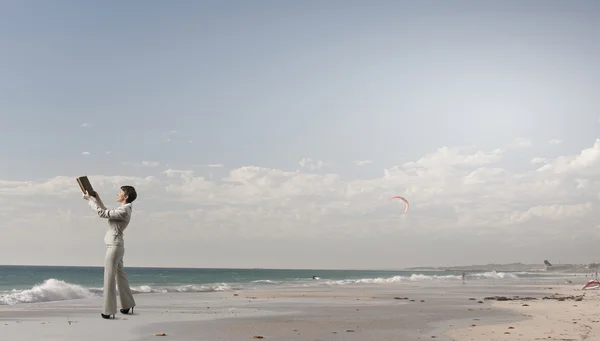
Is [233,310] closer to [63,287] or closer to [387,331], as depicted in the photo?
[387,331]

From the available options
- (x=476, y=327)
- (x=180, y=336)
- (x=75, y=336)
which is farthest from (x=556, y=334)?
(x=75, y=336)

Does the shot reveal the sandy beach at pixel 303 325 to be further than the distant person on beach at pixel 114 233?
No

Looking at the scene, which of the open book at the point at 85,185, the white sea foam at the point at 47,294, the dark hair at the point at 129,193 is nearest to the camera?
the open book at the point at 85,185

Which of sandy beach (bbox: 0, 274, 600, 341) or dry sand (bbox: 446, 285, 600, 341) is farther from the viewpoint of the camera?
dry sand (bbox: 446, 285, 600, 341)

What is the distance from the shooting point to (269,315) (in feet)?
49.9

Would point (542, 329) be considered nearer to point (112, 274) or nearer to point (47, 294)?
point (112, 274)

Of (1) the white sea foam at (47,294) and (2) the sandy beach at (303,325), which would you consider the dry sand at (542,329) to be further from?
(1) the white sea foam at (47,294)

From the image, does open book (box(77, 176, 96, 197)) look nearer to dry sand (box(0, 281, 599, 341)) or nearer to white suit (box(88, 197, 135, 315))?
white suit (box(88, 197, 135, 315))

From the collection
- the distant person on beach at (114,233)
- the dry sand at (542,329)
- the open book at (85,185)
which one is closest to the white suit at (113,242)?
the distant person on beach at (114,233)

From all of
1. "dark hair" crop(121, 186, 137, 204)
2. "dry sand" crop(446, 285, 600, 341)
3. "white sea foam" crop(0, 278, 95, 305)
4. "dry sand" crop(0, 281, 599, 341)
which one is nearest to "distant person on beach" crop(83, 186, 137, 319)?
"dark hair" crop(121, 186, 137, 204)

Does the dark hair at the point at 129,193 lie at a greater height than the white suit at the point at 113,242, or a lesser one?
greater

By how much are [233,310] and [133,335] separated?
23.0ft

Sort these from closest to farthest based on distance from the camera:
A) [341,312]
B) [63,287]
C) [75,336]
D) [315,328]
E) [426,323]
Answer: [75,336], [315,328], [426,323], [341,312], [63,287]

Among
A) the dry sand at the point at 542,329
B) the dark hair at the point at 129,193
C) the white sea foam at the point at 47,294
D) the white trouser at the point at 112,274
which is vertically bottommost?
the dry sand at the point at 542,329
